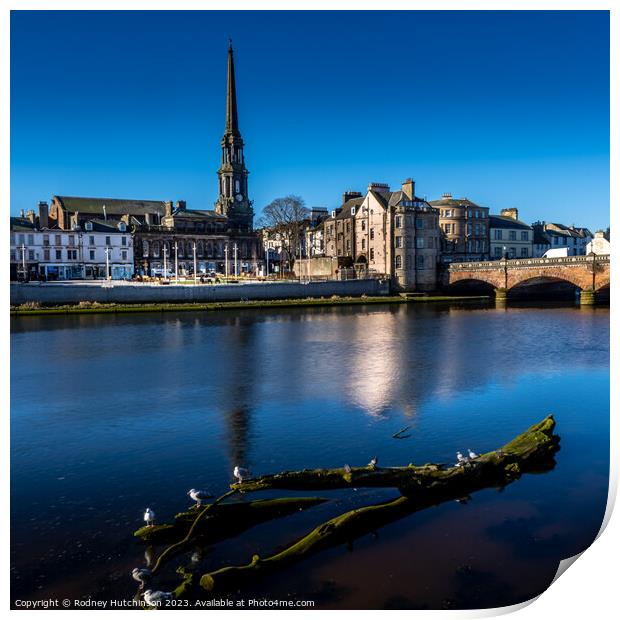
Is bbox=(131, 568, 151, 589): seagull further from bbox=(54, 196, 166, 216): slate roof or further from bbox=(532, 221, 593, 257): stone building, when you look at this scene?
bbox=(532, 221, 593, 257): stone building

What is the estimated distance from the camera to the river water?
9484mm

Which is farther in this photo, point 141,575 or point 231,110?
point 231,110

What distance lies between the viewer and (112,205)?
101m

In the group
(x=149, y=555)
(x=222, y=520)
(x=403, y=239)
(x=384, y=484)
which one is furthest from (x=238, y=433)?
(x=403, y=239)

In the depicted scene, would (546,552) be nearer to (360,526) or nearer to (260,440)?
(360,526)

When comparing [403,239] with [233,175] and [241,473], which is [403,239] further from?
[241,473]

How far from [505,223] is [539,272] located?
33037 millimetres

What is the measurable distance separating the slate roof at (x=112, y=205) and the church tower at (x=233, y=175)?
12594 mm

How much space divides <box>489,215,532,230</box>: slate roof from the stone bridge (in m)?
22.8

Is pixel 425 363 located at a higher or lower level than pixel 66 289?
lower

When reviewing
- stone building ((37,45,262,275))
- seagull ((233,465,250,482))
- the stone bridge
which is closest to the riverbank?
the stone bridge

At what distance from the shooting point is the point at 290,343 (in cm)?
3588

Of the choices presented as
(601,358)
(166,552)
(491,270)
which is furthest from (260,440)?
(491,270)

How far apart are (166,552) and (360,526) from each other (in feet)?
11.1
